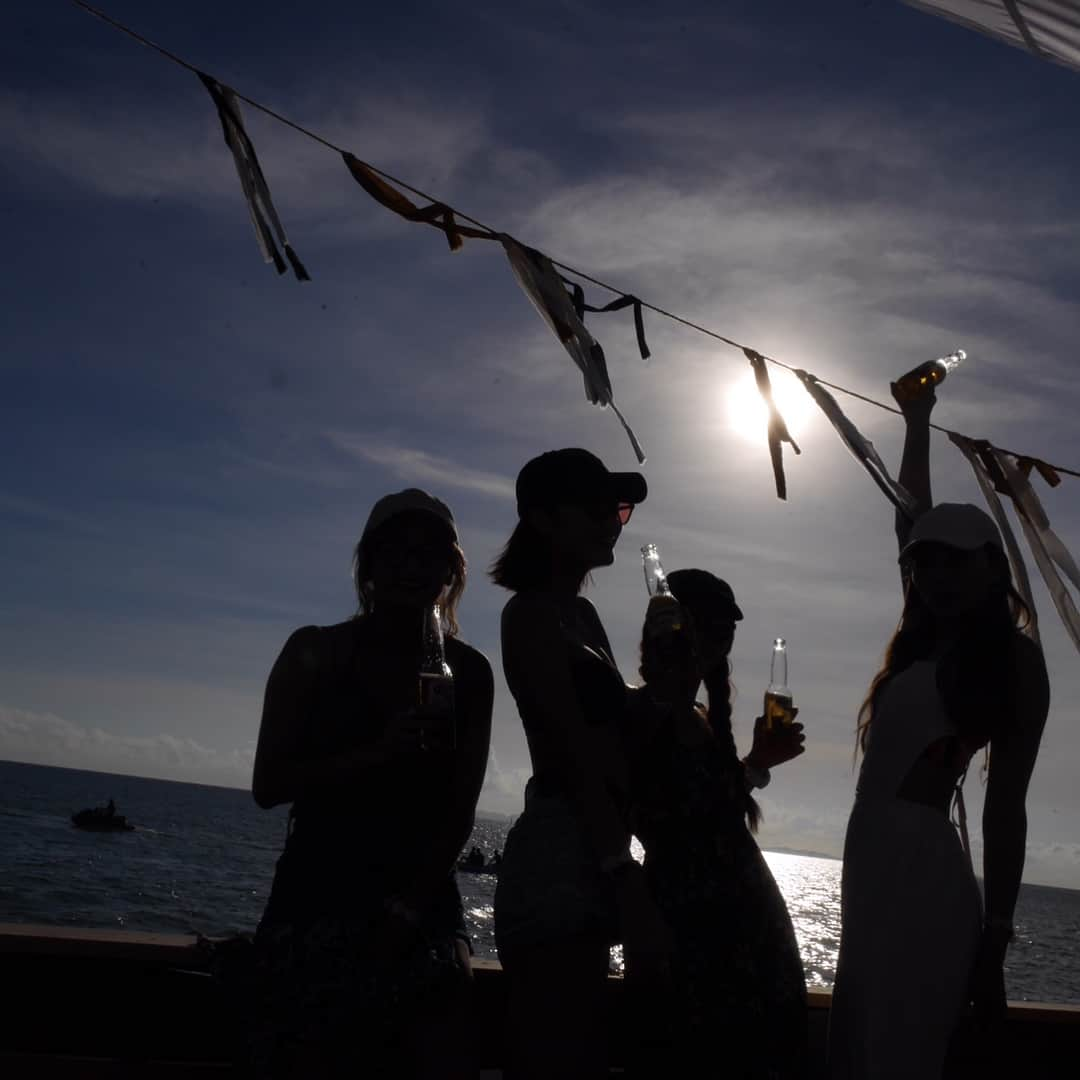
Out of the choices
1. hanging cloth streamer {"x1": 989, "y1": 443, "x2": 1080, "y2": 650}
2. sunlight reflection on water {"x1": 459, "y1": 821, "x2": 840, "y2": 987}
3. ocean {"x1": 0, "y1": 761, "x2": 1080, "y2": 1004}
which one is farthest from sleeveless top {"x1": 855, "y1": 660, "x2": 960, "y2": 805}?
sunlight reflection on water {"x1": 459, "y1": 821, "x2": 840, "y2": 987}

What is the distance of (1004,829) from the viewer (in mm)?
2660

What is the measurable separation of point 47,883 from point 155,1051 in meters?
66.1

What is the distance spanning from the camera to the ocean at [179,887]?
177 feet

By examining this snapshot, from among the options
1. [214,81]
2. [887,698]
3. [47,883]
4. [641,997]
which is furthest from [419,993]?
[47,883]

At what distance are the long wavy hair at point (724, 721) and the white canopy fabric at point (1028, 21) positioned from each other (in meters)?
2.10

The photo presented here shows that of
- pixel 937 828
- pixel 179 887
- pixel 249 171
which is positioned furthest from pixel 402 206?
pixel 179 887

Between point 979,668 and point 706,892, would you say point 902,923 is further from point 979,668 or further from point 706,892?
point 979,668

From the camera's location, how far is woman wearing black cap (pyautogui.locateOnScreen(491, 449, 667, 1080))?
2.45 meters

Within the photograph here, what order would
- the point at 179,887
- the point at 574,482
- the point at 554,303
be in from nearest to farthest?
the point at 574,482, the point at 554,303, the point at 179,887

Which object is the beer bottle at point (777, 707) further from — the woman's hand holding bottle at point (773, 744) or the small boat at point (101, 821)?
the small boat at point (101, 821)

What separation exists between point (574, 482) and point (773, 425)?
8.32 ft

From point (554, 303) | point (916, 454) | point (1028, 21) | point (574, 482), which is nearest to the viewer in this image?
point (574, 482)

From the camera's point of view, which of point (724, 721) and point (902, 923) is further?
point (724, 721)

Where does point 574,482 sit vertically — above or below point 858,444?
below
